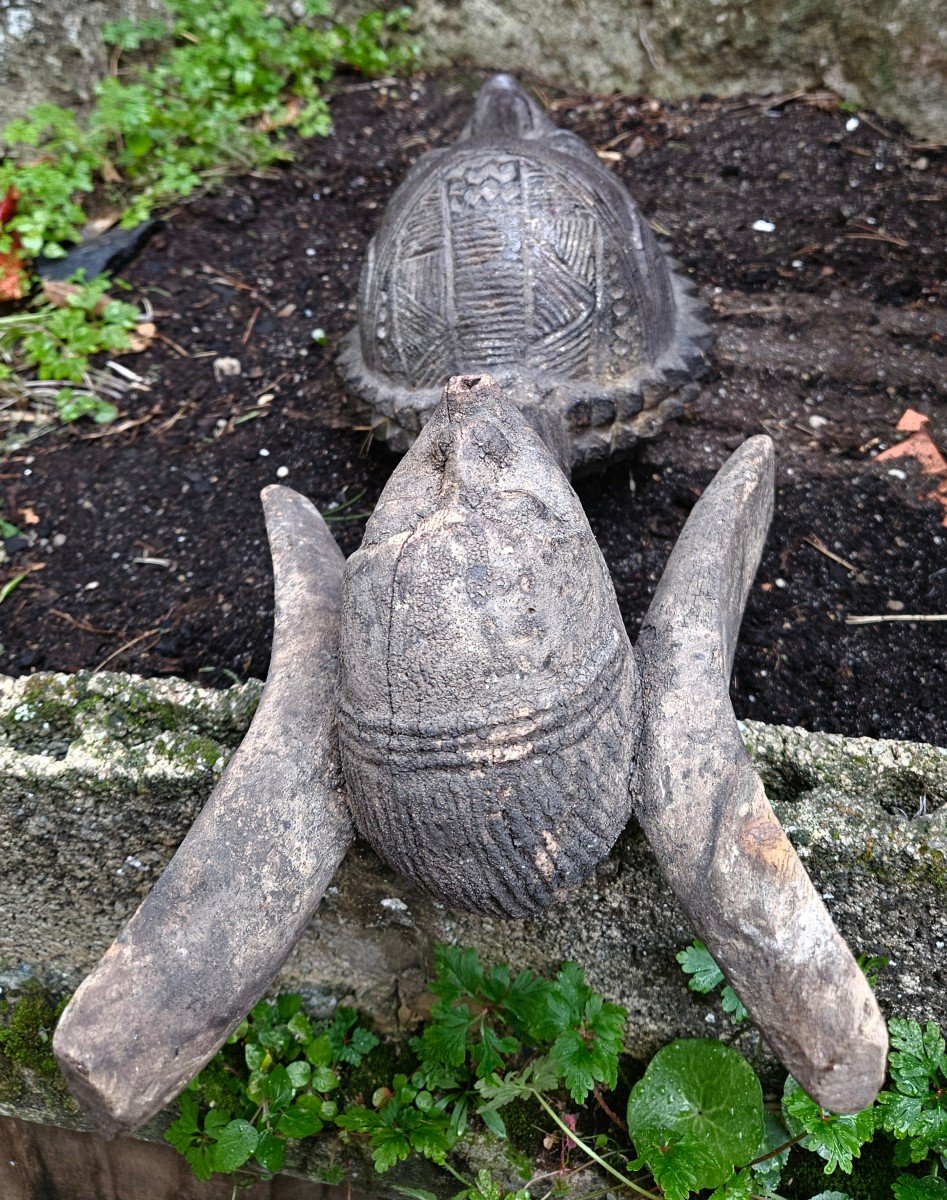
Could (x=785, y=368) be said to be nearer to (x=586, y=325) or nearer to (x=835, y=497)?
(x=835, y=497)

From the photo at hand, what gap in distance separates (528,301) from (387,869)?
1.05 m

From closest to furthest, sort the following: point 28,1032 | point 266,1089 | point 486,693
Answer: point 486,693, point 266,1089, point 28,1032

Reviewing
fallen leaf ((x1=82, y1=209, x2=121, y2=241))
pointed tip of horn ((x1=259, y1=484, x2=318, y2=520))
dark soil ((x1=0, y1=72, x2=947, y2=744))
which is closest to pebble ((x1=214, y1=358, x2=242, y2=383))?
dark soil ((x1=0, y1=72, x2=947, y2=744))

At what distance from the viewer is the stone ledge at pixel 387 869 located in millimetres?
1657

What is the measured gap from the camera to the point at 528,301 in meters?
2.01

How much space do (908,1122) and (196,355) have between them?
2371 mm

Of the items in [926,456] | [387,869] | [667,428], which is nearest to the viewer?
[387,869]

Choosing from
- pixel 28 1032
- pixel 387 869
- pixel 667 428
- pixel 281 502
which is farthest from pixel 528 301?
pixel 28 1032

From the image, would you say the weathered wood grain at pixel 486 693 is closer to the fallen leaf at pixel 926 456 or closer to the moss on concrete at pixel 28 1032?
the moss on concrete at pixel 28 1032

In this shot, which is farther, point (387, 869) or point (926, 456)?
point (926, 456)

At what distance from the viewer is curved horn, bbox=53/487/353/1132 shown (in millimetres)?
1310

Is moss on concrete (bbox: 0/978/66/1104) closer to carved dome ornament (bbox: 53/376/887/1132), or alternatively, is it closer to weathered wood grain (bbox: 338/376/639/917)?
carved dome ornament (bbox: 53/376/887/1132)

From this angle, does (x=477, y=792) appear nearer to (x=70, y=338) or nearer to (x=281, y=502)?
(x=281, y=502)

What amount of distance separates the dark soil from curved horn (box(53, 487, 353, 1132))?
0.64 meters
